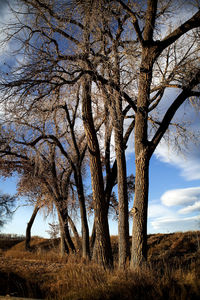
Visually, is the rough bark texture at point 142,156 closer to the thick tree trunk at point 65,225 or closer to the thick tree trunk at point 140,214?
the thick tree trunk at point 140,214

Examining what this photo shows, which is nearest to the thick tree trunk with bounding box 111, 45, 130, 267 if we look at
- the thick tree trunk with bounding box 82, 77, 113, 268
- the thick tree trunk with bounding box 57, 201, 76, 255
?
the thick tree trunk with bounding box 82, 77, 113, 268

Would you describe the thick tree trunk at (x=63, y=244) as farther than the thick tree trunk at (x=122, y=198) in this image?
Yes

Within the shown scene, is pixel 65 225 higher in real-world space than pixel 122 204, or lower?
lower

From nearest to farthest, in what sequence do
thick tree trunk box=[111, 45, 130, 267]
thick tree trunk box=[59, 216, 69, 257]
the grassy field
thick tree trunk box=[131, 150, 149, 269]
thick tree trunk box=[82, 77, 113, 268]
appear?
1. the grassy field
2. thick tree trunk box=[131, 150, 149, 269]
3. thick tree trunk box=[82, 77, 113, 268]
4. thick tree trunk box=[111, 45, 130, 267]
5. thick tree trunk box=[59, 216, 69, 257]

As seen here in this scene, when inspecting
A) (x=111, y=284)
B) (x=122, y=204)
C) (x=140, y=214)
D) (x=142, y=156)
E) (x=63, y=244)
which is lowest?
(x=111, y=284)

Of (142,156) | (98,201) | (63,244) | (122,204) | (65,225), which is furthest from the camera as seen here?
(63,244)

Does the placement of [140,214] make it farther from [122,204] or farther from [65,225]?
[65,225]

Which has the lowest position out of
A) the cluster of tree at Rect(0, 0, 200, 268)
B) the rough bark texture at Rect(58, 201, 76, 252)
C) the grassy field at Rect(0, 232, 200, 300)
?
the grassy field at Rect(0, 232, 200, 300)

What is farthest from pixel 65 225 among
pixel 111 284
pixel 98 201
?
pixel 111 284

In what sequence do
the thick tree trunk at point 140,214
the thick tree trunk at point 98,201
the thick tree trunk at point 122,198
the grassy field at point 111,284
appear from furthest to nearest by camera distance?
the thick tree trunk at point 122,198
the thick tree trunk at point 98,201
the thick tree trunk at point 140,214
the grassy field at point 111,284

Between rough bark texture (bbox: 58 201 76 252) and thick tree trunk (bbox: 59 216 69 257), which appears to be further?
thick tree trunk (bbox: 59 216 69 257)

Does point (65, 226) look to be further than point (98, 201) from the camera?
Yes

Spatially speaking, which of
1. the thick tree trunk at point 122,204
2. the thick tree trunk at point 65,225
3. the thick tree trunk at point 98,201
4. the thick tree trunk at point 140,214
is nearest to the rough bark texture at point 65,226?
the thick tree trunk at point 65,225

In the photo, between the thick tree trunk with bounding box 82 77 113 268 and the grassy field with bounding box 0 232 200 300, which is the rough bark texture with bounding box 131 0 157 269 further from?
the thick tree trunk with bounding box 82 77 113 268
